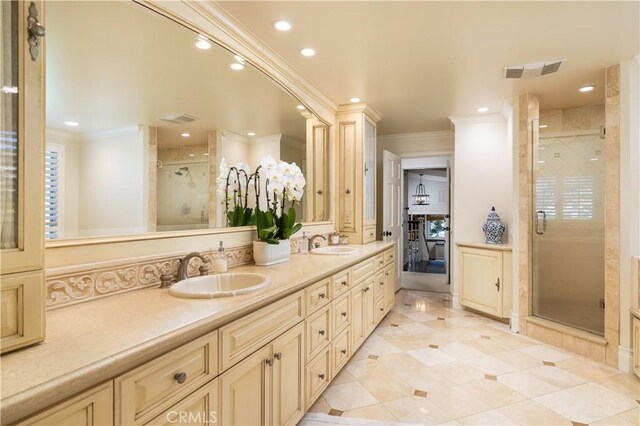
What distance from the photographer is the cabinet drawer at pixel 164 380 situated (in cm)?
84

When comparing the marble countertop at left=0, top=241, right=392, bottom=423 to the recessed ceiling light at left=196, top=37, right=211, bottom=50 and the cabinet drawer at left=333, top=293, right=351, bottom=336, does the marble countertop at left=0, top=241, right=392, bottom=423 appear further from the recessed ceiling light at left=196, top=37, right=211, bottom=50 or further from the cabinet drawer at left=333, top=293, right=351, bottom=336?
the recessed ceiling light at left=196, top=37, right=211, bottom=50

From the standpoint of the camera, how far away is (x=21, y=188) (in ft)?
2.74

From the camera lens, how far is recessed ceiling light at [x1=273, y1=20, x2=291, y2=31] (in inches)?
79.0

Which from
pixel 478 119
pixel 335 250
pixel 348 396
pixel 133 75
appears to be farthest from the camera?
pixel 478 119

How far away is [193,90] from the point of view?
6.04 ft

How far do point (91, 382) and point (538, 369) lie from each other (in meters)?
3.02

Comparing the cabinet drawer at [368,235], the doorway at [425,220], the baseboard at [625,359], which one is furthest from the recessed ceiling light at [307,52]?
the doorway at [425,220]

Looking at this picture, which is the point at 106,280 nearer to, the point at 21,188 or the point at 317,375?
the point at 21,188

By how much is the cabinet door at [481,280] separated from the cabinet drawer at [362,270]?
150 cm

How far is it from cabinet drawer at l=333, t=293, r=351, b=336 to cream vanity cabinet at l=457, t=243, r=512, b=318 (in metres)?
2.10

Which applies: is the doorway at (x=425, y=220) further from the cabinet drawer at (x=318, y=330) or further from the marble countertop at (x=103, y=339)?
the marble countertop at (x=103, y=339)

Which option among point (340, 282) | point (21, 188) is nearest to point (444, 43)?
point (340, 282)

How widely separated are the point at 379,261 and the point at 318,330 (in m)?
1.52

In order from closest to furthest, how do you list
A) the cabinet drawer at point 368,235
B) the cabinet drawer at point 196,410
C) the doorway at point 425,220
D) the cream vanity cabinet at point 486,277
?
the cabinet drawer at point 196,410 < the cream vanity cabinet at point 486,277 < the cabinet drawer at point 368,235 < the doorway at point 425,220
